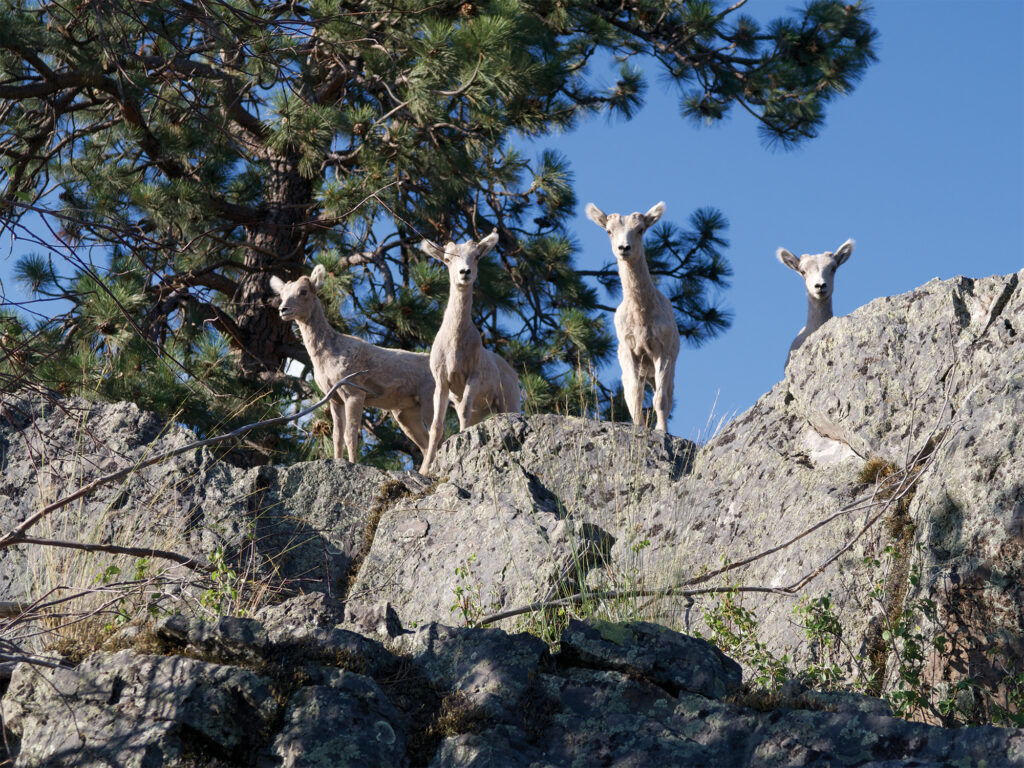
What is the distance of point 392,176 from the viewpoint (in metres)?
10.1

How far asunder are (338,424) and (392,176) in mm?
2251

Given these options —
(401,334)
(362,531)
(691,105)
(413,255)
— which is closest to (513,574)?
(362,531)

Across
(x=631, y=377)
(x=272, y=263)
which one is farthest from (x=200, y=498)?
(x=272, y=263)

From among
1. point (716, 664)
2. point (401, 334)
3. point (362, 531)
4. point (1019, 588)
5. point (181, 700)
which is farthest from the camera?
point (401, 334)

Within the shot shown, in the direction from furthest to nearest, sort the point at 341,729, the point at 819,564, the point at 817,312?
1. the point at 817,312
2. the point at 819,564
3. the point at 341,729

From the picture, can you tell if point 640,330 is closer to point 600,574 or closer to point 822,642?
point 600,574

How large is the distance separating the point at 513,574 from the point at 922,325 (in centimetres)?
261

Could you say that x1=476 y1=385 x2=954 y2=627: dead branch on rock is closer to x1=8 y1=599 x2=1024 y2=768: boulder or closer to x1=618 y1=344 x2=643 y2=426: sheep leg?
x1=8 y1=599 x2=1024 y2=768: boulder

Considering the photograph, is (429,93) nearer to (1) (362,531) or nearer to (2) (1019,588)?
(1) (362,531)

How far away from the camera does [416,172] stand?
33.3 ft

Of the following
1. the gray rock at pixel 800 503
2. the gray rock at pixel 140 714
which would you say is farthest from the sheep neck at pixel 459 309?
the gray rock at pixel 140 714

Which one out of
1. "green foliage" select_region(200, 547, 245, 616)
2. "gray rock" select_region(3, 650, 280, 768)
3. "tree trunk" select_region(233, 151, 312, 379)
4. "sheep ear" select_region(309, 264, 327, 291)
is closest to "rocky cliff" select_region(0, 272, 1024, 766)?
"gray rock" select_region(3, 650, 280, 768)

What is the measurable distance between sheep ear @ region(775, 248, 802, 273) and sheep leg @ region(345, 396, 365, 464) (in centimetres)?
384

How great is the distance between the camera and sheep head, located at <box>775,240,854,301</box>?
9.62 metres
